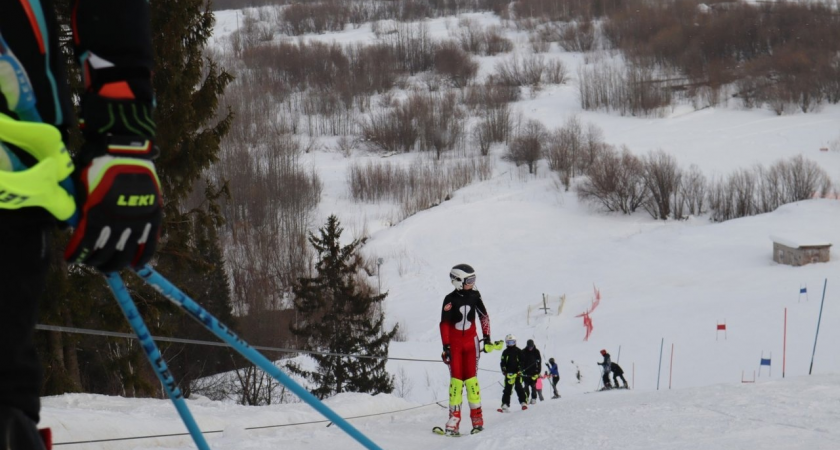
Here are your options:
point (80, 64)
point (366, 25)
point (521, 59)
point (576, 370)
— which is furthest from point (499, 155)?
point (80, 64)

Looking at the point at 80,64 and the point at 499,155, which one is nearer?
the point at 80,64

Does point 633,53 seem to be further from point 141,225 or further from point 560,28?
point 141,225

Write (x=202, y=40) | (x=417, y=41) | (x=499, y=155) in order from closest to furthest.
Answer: (x=202, y=40)
(x=499, y=155)
(x=417, y=41)

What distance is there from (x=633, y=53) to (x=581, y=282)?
50600 mm

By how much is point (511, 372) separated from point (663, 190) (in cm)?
4120

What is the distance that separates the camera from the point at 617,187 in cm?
5006

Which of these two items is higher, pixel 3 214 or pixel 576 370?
pixel 3 214

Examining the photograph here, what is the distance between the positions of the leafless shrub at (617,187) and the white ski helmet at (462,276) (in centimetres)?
4368

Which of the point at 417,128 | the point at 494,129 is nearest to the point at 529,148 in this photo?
the point at 494,129

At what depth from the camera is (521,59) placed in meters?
85.2

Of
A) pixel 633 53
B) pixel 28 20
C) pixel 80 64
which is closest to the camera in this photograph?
pixel 28 20

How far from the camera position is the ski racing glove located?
1428 mm

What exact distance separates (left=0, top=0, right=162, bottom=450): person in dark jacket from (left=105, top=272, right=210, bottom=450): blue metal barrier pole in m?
0.05

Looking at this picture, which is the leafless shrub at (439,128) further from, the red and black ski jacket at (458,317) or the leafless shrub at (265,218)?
the red and black ski jacket at (458,317)
